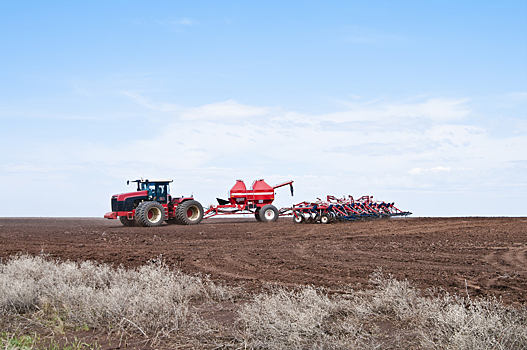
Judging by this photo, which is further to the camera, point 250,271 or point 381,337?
point 250,271

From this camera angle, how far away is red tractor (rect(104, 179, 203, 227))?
26688 mm

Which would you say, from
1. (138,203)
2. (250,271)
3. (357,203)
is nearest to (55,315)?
(250,271)

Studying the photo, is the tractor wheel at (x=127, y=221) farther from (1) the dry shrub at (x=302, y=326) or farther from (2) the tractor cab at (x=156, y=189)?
(1) the dry shrub at (x=302, y=326)

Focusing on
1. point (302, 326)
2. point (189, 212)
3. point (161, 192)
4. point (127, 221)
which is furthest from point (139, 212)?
point (302, 326)

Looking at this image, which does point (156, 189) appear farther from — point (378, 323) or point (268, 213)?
point (378, 323)

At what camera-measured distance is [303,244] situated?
17219mm

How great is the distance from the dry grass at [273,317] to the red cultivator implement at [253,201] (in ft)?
70.8

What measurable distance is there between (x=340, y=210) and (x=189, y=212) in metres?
9.06

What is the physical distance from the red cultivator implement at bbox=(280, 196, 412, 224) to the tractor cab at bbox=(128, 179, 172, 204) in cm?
742

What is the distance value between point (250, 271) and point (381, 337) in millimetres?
5482

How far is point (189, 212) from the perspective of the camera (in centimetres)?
2914

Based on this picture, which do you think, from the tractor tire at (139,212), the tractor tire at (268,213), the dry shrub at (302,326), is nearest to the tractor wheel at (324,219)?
the tractor tire at (268,213)

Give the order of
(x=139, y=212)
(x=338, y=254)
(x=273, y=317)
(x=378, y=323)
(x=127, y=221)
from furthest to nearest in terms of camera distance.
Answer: (x=127, y=221), (x=139, y=212), (x=338, y=254), (x=378, y=323), (x=273, y=317)

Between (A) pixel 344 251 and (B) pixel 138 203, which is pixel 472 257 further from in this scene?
(B) pixel 138 203
